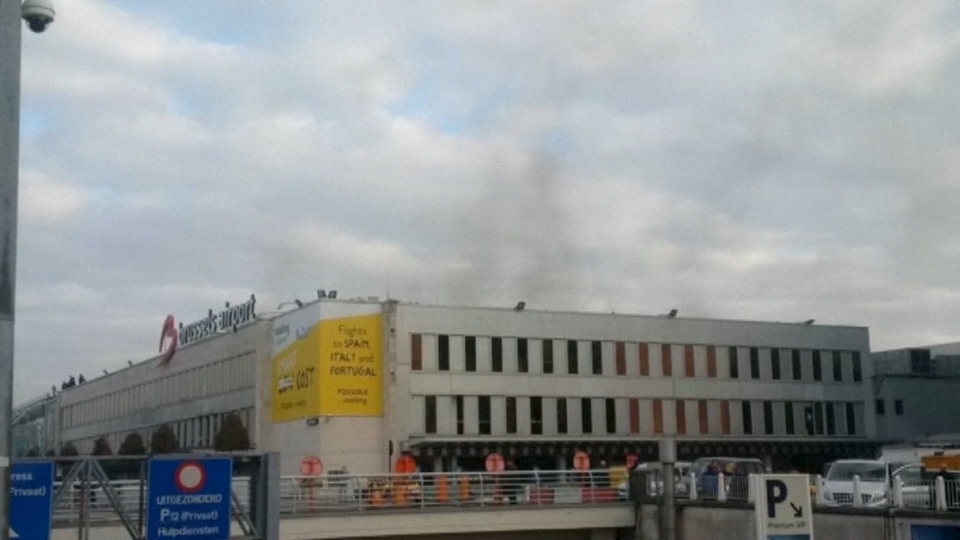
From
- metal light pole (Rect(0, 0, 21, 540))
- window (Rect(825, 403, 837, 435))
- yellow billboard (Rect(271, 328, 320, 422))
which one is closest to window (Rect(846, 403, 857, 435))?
window (Rect(825, 403, 837, 435))

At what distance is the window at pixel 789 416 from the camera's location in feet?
255

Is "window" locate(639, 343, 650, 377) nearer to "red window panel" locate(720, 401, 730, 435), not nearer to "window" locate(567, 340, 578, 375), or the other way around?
"window" locate(567, 340, 578, 375)

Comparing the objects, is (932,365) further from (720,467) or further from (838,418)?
(720,467)

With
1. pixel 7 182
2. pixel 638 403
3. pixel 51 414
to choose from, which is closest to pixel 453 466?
pixel 638 403

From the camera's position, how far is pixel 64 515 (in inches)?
1254

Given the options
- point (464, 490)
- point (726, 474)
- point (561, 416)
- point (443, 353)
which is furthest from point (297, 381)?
point (726, 474)

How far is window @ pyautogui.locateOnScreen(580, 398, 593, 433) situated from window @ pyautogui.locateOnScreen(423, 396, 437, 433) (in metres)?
9.41

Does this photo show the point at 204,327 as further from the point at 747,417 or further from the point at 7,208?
the point at 7,208

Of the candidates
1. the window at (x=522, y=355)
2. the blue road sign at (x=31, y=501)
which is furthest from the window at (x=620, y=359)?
the blue road sign at (x=31, y=501)

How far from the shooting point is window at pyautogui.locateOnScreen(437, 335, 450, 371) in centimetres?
6800

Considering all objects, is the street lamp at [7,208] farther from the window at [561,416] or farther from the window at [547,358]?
the window at [561,416]

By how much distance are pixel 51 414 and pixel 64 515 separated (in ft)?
343

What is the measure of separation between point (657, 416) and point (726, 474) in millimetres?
32738

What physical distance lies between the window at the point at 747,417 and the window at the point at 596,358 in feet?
33.3
